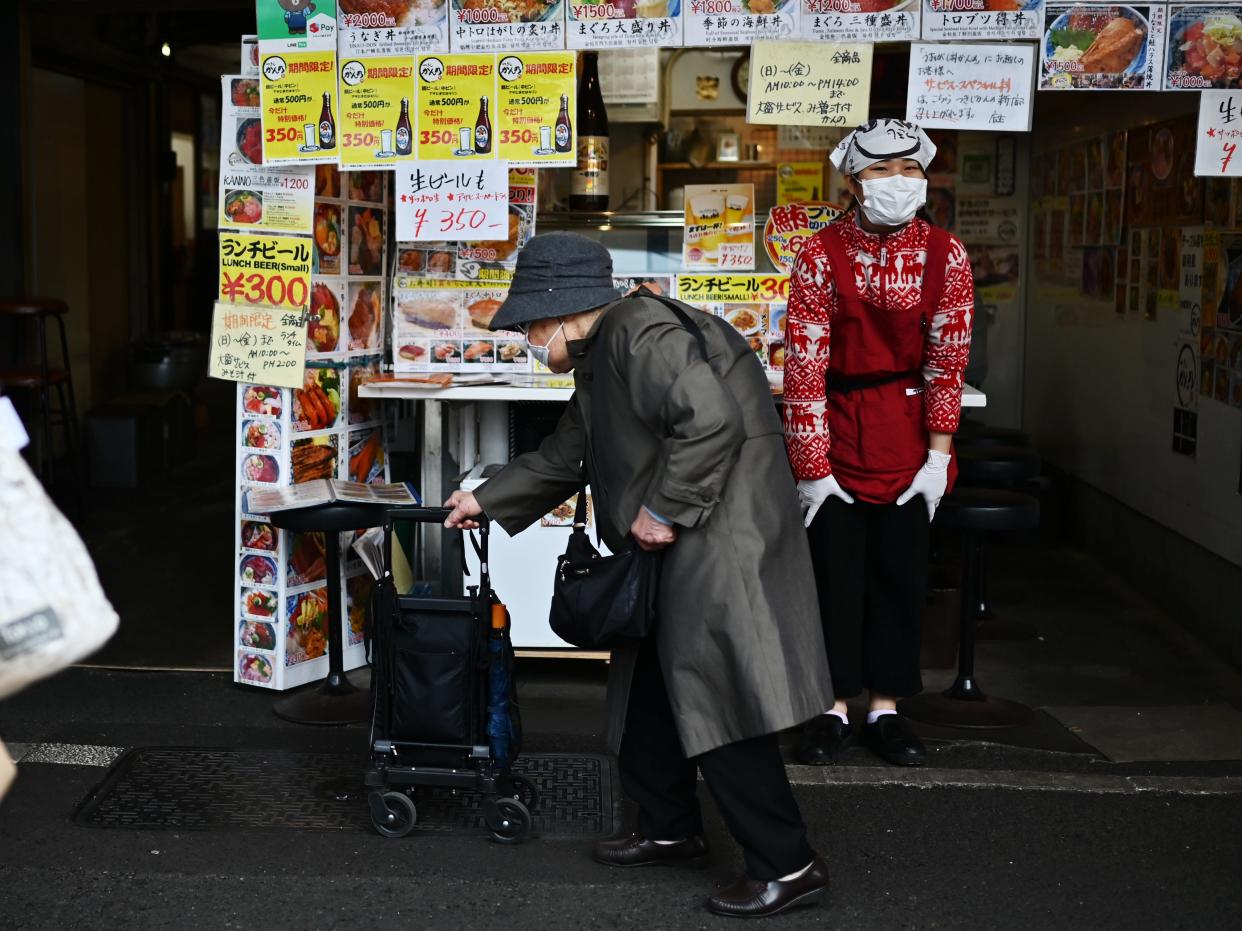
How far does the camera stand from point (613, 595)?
12.5 ft

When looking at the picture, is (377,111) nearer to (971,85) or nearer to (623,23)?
(623,23)

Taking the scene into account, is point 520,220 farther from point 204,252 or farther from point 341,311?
point 204,252

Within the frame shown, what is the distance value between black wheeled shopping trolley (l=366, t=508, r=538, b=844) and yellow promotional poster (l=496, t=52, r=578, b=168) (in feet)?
5.13

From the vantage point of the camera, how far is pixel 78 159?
1113cm

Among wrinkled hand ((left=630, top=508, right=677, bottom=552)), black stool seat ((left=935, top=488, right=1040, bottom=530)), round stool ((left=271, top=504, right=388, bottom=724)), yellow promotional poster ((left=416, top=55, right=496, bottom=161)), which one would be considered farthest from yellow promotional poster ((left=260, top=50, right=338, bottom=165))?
black stool seat ((left=935, top=488, right=1040, bottom=530))

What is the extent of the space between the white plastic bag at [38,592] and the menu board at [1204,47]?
13.3ft

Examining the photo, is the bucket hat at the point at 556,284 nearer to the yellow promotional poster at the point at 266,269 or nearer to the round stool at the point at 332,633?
the round stool at the point at 332,633

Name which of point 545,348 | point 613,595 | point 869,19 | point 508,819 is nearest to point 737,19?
point 869,19

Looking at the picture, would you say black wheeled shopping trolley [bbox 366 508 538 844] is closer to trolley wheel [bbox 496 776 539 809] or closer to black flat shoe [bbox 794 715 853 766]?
trolley wheel [bbox 496 776 539 809]

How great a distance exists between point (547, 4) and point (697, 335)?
1913 mm

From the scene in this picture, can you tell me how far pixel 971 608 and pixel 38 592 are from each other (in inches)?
163

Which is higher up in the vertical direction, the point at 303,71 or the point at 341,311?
the point at 303,71

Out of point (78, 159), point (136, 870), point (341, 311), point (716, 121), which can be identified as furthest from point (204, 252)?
point (136, 870)

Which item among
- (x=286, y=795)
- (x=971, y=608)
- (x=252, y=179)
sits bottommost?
(x=286, y=795)
